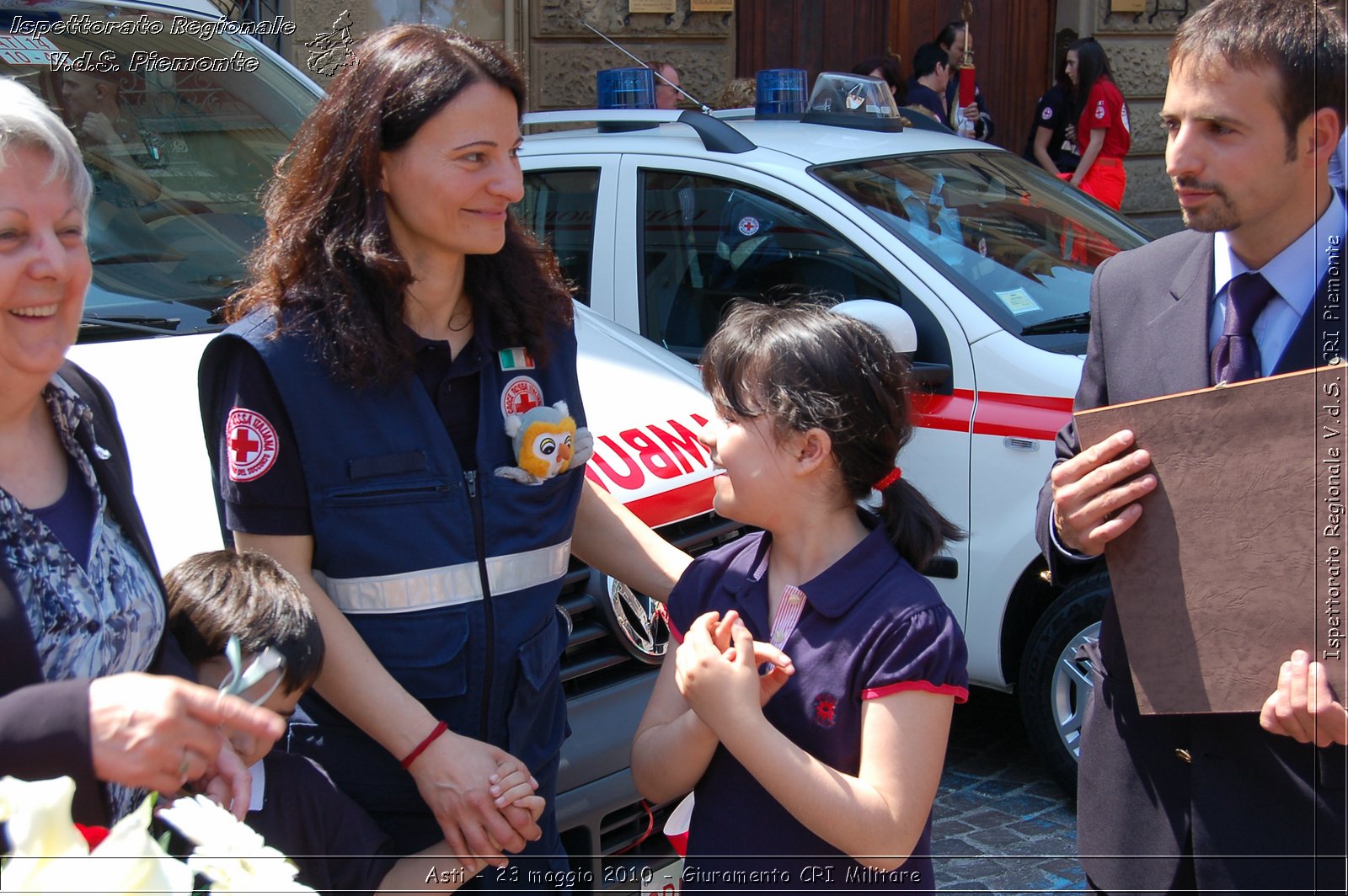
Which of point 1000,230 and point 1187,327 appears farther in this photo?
point 1000,230

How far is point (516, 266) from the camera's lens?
2.22 meters

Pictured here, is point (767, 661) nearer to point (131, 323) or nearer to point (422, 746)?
point (422, 746)

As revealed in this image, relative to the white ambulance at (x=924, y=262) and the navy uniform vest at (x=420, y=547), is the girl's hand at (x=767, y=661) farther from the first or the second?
the white ambulance at (x=924, y=262)

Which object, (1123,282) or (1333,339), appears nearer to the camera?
(1333,339)

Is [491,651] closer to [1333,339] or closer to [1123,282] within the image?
[1123,282]

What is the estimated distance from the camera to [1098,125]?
824 cm

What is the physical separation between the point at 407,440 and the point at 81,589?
54 centimetres

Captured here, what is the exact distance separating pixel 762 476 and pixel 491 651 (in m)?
0.51

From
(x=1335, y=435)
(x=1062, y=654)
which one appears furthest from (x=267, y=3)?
(x=1335, y=435)

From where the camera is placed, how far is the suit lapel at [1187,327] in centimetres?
194

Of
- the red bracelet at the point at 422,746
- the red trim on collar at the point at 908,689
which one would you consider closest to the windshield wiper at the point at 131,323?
the red bracelet at the point at 422,746

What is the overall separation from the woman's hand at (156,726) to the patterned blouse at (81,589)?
211 millimetres

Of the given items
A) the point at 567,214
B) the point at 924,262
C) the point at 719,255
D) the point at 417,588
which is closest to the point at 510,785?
the point at 417,588

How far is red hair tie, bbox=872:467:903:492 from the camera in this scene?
6.50 ft
